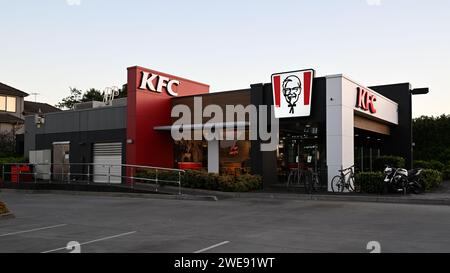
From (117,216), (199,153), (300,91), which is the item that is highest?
(300,91)

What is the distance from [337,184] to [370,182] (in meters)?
1.24

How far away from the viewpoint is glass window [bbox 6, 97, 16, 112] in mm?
43156

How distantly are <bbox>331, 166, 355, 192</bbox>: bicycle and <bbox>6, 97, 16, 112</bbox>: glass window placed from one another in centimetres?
3513

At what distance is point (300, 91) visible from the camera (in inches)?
728

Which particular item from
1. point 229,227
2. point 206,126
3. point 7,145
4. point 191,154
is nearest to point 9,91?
point 7,145

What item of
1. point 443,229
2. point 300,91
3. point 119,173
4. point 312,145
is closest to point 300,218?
point 443,229

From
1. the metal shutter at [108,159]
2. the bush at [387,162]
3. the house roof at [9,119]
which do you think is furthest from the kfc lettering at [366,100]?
the house roof at [9,119]

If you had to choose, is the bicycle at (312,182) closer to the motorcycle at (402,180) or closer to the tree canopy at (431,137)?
the motorcycle at (402,180)

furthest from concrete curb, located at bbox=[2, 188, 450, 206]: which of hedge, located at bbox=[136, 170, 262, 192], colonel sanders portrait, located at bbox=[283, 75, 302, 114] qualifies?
colonel sanders portrait, located at bbox=[283, 75, 302, 114]

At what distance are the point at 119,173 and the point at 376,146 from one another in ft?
46.7

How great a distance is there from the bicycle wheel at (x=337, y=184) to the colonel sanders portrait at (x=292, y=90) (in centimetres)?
313

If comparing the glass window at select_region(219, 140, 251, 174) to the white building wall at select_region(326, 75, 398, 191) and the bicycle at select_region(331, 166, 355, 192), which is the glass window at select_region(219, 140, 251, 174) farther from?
the bicycle at select_region(331, 166, 355, 192)

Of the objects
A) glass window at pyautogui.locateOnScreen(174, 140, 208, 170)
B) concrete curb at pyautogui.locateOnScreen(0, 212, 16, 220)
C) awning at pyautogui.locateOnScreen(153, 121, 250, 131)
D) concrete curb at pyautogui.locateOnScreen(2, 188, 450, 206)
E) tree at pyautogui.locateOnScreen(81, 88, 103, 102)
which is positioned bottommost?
concrete curb at pyautogui.locateOnScreen(0, 212, 16, 220)
